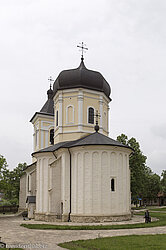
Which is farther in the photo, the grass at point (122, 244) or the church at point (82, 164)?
the church at point (82, 164)

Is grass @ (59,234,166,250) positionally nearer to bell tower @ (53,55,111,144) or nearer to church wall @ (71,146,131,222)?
church wall @ (71,146,131,222)

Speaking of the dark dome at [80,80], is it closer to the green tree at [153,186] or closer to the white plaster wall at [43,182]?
the white plaster wall at [43,182]

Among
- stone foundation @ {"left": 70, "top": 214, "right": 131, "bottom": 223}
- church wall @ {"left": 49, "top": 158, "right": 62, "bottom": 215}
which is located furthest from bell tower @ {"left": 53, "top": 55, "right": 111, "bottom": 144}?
stone foundation @ {"left": 70, "top": 214, "right": 131, "bottom": 223}

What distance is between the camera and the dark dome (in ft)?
90.3

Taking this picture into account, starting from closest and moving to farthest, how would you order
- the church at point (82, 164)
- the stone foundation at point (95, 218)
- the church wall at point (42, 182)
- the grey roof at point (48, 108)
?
the stone foundation at point (95, 218), the church at point (82, 164), the church wall at point (42, 182), the grey roof at point (48, 108)

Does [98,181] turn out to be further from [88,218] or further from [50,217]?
[50,217]

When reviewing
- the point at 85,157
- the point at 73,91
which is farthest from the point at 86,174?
the point at 73,91

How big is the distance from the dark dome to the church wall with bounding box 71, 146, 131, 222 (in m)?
7.32

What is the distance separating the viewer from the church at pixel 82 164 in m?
21.6

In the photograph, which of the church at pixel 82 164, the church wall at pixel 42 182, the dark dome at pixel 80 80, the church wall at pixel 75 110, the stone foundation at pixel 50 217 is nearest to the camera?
the church at pixel 82 164

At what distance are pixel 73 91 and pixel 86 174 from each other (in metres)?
8.80

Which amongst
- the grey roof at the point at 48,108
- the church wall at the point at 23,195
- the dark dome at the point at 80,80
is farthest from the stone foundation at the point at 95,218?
the grey roof at the point at 48,108

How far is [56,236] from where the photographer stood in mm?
14328

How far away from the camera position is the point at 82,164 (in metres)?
22.2
